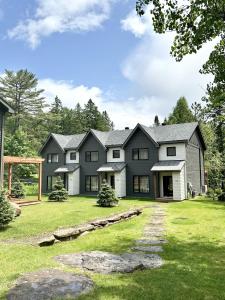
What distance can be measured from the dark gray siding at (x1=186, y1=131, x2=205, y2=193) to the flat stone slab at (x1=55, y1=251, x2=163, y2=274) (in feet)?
72.2

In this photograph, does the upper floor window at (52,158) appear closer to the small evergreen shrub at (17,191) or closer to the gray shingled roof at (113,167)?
the gray shingled roof at (113,167)

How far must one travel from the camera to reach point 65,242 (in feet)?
35.9

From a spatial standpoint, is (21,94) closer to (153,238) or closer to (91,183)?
(91,183)

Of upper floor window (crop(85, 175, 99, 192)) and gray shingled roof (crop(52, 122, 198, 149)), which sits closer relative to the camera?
gray shingled roof (crop(52, 122, 198, 149))

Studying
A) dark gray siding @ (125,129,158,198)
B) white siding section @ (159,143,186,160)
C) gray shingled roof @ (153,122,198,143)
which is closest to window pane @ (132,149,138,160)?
dark gray siding @ (125,129,158,198)

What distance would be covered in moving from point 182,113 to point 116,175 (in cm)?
2661

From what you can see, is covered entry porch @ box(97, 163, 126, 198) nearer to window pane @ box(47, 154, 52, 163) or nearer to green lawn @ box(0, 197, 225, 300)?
window pane @ box(47, 154, 52, 163)

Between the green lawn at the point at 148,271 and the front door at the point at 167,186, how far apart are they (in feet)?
42.6

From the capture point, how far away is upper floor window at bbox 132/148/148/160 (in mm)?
30844

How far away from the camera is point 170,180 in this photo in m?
29.9

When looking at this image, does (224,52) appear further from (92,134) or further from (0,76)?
(0,76)

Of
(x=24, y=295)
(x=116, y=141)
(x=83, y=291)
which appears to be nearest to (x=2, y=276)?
(x=24, y=295)

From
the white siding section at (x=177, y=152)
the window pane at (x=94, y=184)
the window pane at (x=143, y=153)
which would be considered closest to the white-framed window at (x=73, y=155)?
the window pane at (x=94, y=184)

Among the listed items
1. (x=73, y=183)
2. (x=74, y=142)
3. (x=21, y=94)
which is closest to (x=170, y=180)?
(x=73, y=183)
